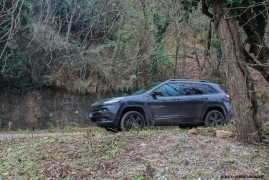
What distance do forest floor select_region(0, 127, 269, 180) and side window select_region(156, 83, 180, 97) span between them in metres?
5.21

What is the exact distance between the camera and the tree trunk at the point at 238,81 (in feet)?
27.5

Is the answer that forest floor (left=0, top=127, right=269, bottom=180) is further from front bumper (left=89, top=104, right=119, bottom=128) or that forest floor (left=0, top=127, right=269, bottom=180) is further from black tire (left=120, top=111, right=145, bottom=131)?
black tire (left=120, top=111, right=145, bottom=131)

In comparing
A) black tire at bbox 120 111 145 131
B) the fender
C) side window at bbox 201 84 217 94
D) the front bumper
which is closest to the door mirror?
the fender

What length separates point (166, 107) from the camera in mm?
13766

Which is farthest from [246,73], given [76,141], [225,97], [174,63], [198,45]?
[198,45]

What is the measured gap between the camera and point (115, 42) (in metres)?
21.8

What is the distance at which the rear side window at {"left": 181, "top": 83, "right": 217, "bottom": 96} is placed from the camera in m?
14.4

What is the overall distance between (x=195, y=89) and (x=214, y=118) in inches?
49.5

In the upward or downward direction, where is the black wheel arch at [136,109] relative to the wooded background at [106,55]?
downward

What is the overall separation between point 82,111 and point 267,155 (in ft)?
48.0

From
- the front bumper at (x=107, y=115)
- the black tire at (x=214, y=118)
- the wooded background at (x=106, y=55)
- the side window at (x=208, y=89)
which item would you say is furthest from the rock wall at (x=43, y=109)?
the black tire at (x=214, y=118)

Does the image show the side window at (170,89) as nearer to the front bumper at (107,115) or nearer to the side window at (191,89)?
the side window at (191,89)

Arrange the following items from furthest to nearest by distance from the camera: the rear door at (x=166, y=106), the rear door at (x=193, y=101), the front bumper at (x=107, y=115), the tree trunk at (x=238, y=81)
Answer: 1. the rear door at (x=193, y=101)
2. the rear door at (x=166, y=106)
3. the front bumper at (x=107, y=115)
4. the tree trunk at (x=238, y=81)

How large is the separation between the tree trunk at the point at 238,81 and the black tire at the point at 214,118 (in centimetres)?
570
